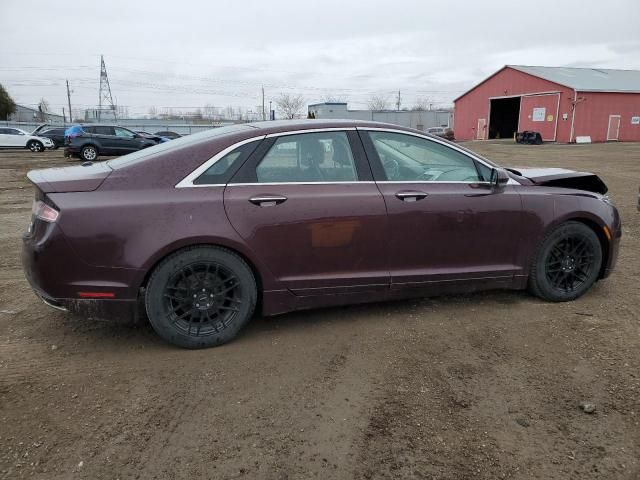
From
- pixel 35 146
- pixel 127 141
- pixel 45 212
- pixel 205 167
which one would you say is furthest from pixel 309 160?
pixel 35 146

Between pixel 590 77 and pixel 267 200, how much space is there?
1968 inches

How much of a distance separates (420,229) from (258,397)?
5.77 feet

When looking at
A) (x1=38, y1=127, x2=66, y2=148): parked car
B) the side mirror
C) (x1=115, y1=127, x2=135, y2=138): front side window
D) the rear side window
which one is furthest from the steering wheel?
(x1=38, y1=127, x2=66, y2=148): parked car

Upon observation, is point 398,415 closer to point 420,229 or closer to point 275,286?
point 275,286

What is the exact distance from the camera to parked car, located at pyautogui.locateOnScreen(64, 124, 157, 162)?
21.6 metres

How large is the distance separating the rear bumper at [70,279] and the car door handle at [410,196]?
1972mm

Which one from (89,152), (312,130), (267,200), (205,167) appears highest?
(312,130)

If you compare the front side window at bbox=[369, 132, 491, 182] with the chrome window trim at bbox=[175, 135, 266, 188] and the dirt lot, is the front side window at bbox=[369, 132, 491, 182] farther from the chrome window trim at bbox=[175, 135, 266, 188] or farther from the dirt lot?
the dirt lot

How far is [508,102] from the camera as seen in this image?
48812 mm

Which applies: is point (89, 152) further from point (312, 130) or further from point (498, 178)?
point (498, 178)

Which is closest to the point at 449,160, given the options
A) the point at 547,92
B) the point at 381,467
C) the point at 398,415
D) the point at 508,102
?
the point at 398,415

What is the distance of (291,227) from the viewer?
11.7 feet

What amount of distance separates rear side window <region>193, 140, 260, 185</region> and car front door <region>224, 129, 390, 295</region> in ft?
0.19

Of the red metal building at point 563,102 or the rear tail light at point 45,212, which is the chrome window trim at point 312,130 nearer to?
the rear tail light at point 45,212
